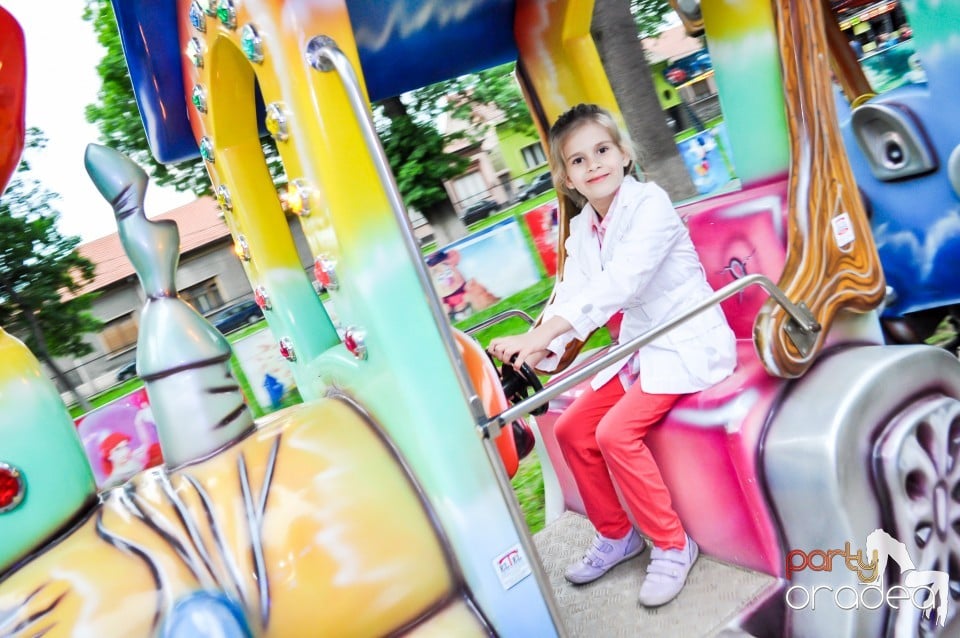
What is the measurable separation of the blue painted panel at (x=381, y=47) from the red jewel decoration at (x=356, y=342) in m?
0.96

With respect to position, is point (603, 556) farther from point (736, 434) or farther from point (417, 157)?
point (417, 157)

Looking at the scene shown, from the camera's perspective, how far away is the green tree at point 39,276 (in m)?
10.9

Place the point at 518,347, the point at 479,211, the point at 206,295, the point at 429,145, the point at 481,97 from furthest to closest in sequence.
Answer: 1. the point at 479,211
2. the point at 206,295
3. the point at 481,97
4. the point at 429,145
5. the point at 518,347

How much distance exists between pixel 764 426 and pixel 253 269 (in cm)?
167

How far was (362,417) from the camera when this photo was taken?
5.67 ft

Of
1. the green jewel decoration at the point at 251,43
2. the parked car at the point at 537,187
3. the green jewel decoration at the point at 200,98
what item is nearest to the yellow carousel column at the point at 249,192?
the green jewel decoration at the point at 200,98

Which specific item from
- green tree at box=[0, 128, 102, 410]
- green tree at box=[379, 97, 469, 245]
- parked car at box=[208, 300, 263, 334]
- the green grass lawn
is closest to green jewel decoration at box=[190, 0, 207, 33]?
the green grass lawn

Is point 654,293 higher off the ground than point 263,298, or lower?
lower

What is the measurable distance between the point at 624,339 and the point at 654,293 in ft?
0.81

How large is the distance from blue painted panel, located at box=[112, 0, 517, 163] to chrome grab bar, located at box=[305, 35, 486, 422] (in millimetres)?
677

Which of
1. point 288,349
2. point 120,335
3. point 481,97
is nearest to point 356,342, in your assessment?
point 288,349

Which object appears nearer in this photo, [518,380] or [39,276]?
[518,380]

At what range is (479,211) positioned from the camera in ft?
83.3

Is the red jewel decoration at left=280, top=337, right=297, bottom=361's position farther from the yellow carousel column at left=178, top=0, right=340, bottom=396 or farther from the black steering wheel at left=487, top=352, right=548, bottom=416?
the black steering wheel at left=487, top=352, right=548, bottom=416
